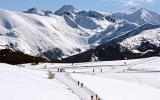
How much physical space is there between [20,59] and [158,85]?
114260 millimetres

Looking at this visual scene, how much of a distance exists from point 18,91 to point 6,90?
1750 mm

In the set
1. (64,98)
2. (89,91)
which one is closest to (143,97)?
(89,91)

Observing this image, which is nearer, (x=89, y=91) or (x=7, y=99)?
(x=7, y=99)

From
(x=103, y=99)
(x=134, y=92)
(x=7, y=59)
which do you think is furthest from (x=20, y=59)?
(x=103, y=99)

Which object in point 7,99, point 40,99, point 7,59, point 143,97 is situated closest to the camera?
point 7,99

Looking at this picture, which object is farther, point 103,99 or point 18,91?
point 103,99

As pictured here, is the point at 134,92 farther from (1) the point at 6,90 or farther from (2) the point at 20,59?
(2) the point at 20,59

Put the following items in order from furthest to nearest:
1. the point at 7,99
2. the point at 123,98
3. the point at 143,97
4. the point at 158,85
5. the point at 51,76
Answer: the point at 158,85, the point at 51,76, the point at 143,97, the point at 123,98, the point at 7,99

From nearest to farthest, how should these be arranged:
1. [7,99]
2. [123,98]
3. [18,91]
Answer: [7,99], [18,91], [123,98]

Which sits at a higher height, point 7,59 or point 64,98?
point 7,59

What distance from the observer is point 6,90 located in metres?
48.5

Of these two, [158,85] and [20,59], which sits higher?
[20,59]

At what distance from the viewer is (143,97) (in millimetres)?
67562

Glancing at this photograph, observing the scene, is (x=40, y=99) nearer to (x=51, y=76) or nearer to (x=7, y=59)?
(x=51, y=76)
